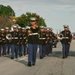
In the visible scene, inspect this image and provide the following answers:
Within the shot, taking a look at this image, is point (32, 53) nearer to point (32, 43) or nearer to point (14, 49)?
point (32, 43)

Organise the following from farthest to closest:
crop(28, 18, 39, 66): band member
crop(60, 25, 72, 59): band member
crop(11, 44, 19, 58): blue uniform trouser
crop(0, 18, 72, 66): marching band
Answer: crop(60, 25, 72, 59): band member, crop(11, 44, 19, 58): blue uniform trouser, crop(0, 18, 72, 66): marching band, crop(28, 18, 39, 66): band member

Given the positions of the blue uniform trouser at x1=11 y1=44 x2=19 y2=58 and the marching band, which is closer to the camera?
the marching band

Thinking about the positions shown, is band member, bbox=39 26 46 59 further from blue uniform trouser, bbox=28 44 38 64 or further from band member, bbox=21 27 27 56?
blue uniform trouser, bbox=28 44 38 64

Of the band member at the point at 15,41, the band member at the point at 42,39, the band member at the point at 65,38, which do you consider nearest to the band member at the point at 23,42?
the band member at the point at 42,39

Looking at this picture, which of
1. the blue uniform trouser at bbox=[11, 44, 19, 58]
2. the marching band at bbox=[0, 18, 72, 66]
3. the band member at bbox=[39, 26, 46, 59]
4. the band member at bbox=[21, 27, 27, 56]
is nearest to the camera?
the marching band at bbox=[0, 18, 72, 66]

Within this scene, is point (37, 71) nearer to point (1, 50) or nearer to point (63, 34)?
point (63, 34)

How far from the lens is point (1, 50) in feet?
85.6

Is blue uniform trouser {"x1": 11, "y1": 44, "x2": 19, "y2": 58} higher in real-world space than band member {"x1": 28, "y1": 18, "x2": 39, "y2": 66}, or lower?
lower

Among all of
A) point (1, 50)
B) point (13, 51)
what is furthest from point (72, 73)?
point (1, 50)

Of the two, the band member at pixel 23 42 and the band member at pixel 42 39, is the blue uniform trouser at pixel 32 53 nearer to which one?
the band member at pixel 42 39

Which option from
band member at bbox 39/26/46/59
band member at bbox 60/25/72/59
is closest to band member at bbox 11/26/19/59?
band member at bbox 39/26/46/59

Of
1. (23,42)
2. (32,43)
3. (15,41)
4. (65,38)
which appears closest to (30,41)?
(32,43)

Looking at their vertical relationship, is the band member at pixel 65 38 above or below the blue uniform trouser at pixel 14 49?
above

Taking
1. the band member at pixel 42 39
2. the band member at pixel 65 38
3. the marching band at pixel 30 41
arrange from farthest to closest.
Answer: the band member at pixel 42 39 < the band member at pixel 65 38 < the marching band at pixel 30 41
